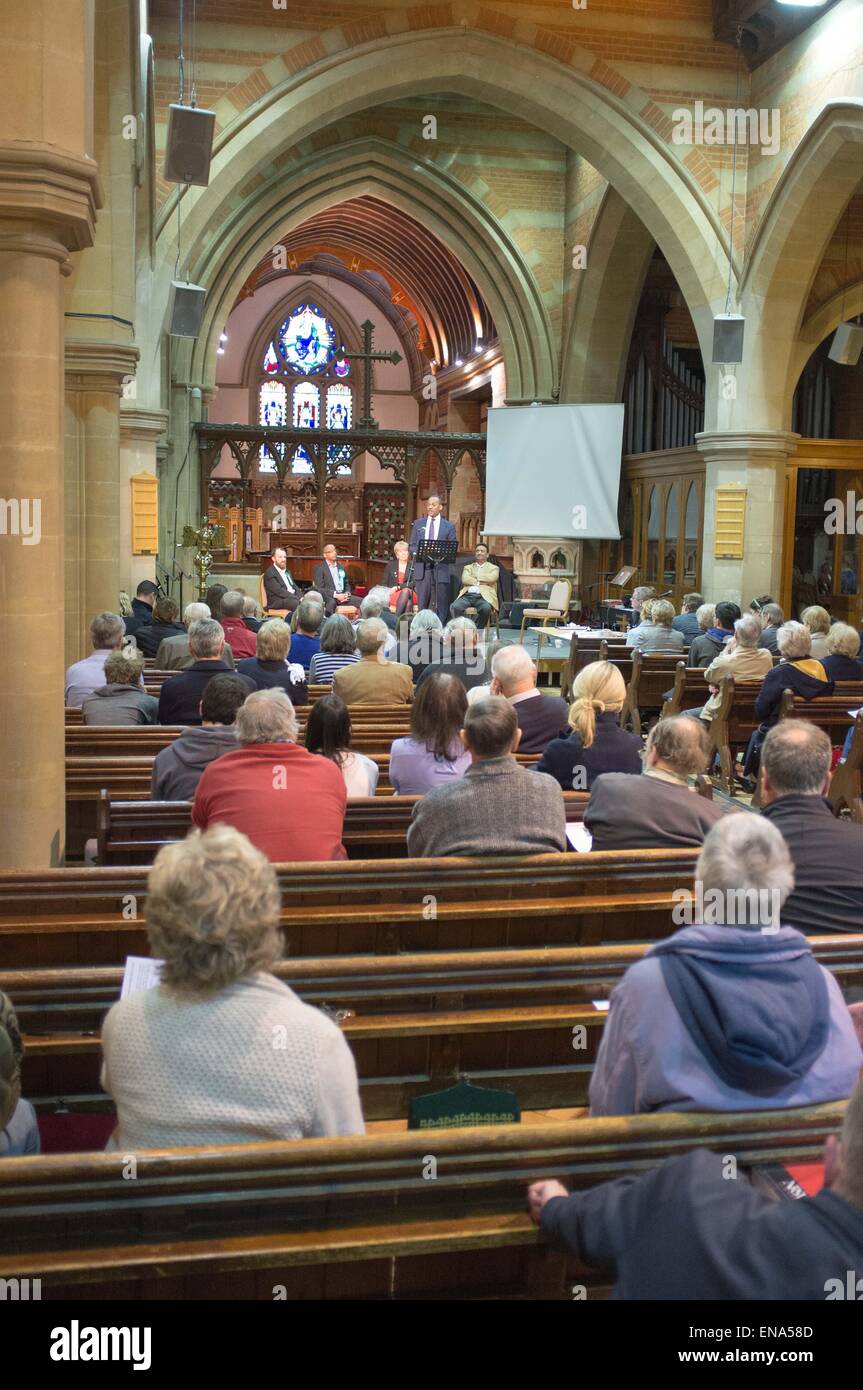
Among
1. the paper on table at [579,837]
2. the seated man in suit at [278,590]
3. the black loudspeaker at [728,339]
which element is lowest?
the paper on table at [579,837]

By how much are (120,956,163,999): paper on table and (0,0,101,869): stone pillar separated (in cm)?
235

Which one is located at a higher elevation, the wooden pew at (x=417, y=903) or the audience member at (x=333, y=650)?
the audience member at (x=333, y=650)

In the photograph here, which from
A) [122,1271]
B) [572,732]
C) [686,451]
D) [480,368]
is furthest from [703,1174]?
[480,368]

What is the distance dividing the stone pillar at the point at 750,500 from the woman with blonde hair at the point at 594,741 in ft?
30.9

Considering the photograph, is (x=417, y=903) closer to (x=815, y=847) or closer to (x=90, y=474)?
(x=815, y=847)

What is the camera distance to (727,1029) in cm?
209

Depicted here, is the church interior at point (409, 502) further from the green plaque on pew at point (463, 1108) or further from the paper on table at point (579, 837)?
the paper on table at point (579, 837)

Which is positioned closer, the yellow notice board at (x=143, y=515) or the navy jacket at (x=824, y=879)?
the navy jacket at (x=824, y=879)

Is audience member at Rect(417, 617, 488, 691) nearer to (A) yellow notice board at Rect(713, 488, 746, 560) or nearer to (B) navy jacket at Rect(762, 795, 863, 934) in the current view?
(B) navy jacket at Rect(762, 795, 863, 934)

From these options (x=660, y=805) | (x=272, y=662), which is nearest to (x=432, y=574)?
(x=272, y=662)

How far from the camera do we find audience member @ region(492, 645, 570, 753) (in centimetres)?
518

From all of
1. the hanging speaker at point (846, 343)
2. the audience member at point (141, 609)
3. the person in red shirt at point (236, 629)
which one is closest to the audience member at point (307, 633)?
the person in red shirt at point (236, 629)

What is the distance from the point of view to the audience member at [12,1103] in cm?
207

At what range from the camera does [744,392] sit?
13.6 meters
